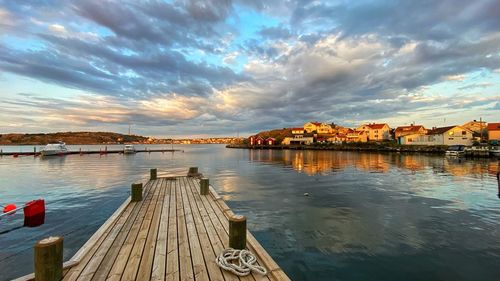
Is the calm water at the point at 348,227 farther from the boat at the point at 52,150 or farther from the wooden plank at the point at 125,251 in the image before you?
the boat at the point at 52,150

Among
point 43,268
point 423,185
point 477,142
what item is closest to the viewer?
point 43,268

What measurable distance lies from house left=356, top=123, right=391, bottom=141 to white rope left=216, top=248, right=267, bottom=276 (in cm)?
12043

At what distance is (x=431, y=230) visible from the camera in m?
12.5

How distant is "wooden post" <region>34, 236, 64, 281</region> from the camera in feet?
16.0

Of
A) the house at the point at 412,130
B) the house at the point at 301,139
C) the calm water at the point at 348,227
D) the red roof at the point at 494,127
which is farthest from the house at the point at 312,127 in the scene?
the calm water at the point at 348,227

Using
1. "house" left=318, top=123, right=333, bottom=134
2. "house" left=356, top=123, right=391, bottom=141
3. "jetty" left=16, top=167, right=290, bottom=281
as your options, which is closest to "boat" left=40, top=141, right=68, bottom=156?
"jetty" left=16, top=167, right=290, bottom=281

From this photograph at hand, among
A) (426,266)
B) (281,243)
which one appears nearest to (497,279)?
(426,266)

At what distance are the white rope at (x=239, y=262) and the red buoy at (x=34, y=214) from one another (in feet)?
44.6

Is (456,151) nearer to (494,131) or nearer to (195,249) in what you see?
(494,131)

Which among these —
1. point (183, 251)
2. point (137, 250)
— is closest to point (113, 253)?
point (137, 250)

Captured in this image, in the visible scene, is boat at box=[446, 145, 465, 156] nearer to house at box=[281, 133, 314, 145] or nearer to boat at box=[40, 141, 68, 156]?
house at box=[281, 133, 314, 145]

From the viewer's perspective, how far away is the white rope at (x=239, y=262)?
561 centimetres

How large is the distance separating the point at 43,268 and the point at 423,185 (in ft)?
96.5

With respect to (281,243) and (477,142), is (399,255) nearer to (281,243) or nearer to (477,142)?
(281,243)
